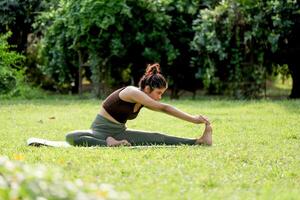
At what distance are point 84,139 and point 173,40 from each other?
1052 centimetres

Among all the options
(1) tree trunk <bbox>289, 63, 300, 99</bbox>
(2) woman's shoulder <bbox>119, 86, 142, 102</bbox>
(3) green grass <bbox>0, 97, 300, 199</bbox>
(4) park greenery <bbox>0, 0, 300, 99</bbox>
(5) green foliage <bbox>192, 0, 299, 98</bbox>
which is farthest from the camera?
(1) tree trunk <bbox>289, 63, 300, 99</bbox>

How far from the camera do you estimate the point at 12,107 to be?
15.3m

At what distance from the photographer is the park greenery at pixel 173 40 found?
57.0 ft

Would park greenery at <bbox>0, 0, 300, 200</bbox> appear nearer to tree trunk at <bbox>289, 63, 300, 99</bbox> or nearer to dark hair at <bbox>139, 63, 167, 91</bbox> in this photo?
tree trunk at <bbox>289, 63, 300, 99</bbox>

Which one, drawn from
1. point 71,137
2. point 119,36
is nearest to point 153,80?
point 71,137

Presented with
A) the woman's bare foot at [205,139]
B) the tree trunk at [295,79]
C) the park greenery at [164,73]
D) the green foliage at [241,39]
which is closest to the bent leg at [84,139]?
the park greenery at [164,73]

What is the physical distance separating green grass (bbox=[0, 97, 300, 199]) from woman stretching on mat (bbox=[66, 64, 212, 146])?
46 centimetres

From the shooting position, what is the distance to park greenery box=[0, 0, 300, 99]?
1738 cm

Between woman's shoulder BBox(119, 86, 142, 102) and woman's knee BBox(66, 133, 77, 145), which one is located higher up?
woman's shoulder BBox(119, 86, 142, 102)

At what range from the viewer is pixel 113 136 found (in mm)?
8953

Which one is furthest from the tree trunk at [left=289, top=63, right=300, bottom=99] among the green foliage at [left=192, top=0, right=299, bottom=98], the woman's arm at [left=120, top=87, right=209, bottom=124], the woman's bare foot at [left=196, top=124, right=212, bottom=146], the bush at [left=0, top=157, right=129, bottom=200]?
the bush at [left=0, top=157, right=129, bottom=200]

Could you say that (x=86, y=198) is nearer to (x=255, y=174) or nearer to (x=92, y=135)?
(x=255, y=174)

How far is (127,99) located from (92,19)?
921cm

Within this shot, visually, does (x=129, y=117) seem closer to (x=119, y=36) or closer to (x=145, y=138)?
(x=145, y=138)
